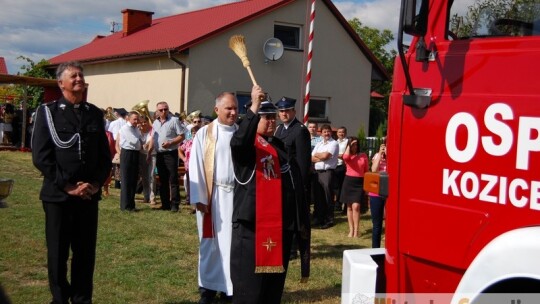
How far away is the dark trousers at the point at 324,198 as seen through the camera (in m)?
11.5

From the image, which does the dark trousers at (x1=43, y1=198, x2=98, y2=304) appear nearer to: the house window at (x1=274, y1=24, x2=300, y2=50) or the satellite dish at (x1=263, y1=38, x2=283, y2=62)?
the satellite dish at (x1=263, y1=38, x2=283, y2=62)

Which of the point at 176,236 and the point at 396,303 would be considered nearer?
the point at 396,303

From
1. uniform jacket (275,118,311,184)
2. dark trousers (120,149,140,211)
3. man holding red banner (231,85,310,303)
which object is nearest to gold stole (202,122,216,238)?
man holding red banner (231,85,310,303)

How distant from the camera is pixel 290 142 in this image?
7.54 metres

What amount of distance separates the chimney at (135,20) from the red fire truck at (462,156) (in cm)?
2887

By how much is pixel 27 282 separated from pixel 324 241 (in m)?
4.71

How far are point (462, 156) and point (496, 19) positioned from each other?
739 millimetres

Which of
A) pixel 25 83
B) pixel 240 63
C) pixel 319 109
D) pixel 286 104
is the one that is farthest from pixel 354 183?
pixel 25 83

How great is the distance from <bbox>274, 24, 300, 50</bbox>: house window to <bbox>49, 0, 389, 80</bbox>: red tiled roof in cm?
101

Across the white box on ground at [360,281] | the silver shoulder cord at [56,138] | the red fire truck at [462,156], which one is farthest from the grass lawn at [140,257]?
the red fire truck at [462,156]

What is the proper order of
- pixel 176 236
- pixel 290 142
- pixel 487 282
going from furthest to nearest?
1. pixel 176 236
2. pixel 290 142
3. pixel 487 282

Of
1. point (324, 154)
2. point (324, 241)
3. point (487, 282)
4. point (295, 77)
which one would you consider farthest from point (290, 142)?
point (295, 77)

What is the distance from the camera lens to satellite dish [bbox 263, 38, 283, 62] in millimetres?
23312

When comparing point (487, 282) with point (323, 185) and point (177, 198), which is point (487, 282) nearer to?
point (323, 185)
